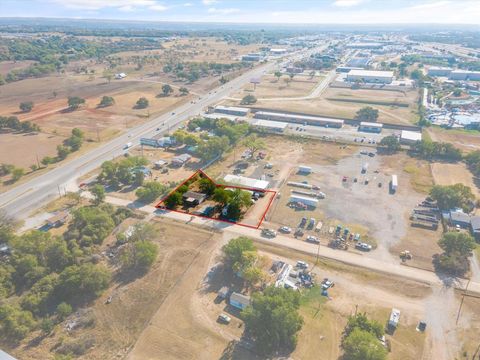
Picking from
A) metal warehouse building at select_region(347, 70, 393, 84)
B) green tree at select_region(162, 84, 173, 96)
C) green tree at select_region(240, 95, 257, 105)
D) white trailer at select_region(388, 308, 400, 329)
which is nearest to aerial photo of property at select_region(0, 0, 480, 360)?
white trailer at select_region(388, 308, 400, 329)

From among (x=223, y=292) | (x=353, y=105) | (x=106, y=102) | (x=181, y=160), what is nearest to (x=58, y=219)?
(x=181, y=160)

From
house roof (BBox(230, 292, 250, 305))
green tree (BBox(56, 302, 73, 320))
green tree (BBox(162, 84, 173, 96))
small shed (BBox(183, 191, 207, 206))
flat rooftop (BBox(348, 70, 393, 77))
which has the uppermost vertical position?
small shed (BBox(183, 191, 207, 206))

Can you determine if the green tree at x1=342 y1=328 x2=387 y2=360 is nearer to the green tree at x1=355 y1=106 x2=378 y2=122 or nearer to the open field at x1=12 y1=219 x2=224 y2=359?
the open field at x1=12 y1=219 x2=224 y2=359

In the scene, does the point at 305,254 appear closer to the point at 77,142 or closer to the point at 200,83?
the point at 77,142

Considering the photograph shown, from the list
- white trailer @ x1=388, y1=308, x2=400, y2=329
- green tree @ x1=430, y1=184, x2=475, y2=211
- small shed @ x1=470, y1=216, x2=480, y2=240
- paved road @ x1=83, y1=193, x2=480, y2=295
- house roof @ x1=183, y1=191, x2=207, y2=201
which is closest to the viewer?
house roof @ x1=183, y1=191, x2=207, y2=201

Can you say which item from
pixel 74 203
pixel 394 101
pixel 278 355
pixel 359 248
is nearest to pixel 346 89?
pixel 394 101

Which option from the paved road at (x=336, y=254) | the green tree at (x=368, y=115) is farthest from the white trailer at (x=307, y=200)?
the green tree at (x=368, y=115)

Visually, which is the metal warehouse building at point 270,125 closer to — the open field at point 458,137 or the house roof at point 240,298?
the open field at point 458,137
